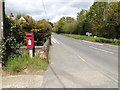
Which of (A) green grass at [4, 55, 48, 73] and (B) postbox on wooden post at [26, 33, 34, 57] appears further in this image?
(B) postbox on wooden post at [26, 33, 34, 57]

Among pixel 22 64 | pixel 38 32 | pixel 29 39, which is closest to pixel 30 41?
pixel 29 39

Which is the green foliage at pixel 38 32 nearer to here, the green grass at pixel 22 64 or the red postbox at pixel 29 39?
the red postbox at pixel 29 39

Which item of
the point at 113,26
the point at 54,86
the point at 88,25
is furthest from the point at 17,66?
the point at 88,25

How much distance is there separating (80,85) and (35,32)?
6788 millimetres

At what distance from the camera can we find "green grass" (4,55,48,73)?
4.92 meters

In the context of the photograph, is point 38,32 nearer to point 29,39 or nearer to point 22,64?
point 29,39

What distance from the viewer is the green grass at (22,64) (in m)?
4.92

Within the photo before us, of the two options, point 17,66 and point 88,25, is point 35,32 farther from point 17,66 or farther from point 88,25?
point 88,25

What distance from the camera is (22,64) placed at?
531 cm

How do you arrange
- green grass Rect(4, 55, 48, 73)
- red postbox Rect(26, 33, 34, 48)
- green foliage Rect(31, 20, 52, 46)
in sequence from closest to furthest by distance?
green grass Rect(4, 55, 48, 73), red postbox Rect(26, 33, 34, 48), green foliage Rect(31, 20, 52, 46)

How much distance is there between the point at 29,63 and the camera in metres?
5.53

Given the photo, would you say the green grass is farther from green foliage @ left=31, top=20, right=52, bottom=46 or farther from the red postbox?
green foliage @ left=31, top=20, right=52, bottom=46

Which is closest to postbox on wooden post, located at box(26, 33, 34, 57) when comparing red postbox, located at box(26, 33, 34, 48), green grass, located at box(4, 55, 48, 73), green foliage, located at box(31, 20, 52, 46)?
red postbox, located at box(26, 33, 34, 48)

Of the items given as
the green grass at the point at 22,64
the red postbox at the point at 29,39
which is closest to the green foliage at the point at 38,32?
the red postbox at the point at 29,39
